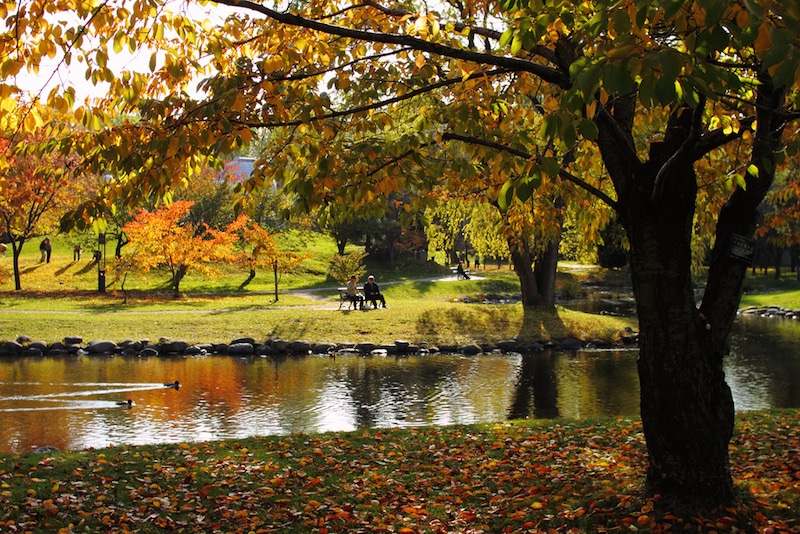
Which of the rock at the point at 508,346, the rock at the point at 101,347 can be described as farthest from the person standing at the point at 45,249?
the rock at the point at 508,346

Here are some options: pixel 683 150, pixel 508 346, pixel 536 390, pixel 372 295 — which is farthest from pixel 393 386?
pixel 372 295

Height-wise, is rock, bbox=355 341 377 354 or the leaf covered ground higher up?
the leaf covered ground

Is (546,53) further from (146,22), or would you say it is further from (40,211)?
(40,211)

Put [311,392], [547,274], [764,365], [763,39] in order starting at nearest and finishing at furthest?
1. [763,39]
2. [311,392]
3. [764,365]
4. [547,274]

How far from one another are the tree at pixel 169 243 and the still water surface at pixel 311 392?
10.8 metres

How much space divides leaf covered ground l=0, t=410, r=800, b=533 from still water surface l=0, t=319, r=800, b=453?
10.3 feet

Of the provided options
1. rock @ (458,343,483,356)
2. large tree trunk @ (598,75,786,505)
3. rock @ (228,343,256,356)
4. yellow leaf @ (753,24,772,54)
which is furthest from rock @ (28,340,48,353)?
yellow leaf @ (753,24,772,54)

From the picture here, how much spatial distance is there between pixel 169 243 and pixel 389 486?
24638 mm

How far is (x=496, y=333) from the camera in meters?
22.1

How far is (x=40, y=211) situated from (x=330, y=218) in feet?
95.0

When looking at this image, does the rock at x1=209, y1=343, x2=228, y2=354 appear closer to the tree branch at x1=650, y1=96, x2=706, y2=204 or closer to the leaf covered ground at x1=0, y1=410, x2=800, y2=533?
the leaf covered ground at x1=0, y1=410, x2=800, y2=533

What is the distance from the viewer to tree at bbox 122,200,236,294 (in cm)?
2897

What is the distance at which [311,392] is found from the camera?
1437 cm

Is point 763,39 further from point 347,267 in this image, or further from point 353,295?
point 347,267
